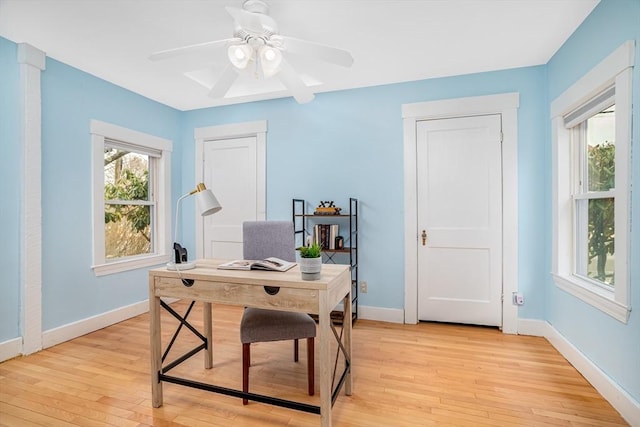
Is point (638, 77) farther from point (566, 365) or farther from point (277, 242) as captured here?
point (277, 242)

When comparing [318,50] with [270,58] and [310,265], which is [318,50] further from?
[310,265]

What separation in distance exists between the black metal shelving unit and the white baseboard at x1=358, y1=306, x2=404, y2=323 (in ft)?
0.28

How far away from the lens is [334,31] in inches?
93.2

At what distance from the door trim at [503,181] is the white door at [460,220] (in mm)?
49

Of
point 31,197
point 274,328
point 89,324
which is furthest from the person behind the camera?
point 89,324

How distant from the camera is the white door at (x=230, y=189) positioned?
3.90 m

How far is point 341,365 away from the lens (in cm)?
237

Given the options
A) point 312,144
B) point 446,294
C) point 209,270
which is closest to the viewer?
point 209,270

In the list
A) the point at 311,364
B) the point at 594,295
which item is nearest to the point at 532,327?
the point at 594,295

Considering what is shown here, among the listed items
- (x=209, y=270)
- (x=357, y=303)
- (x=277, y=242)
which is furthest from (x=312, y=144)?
(x=209, y=270)

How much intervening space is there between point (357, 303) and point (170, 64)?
2980 millimetres

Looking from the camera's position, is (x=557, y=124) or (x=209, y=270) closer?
(x=209, y=270)

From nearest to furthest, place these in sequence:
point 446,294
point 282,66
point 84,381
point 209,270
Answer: point 209,270 < point 282,66 < point 84,381 < point 446,294

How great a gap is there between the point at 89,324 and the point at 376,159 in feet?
10.9
